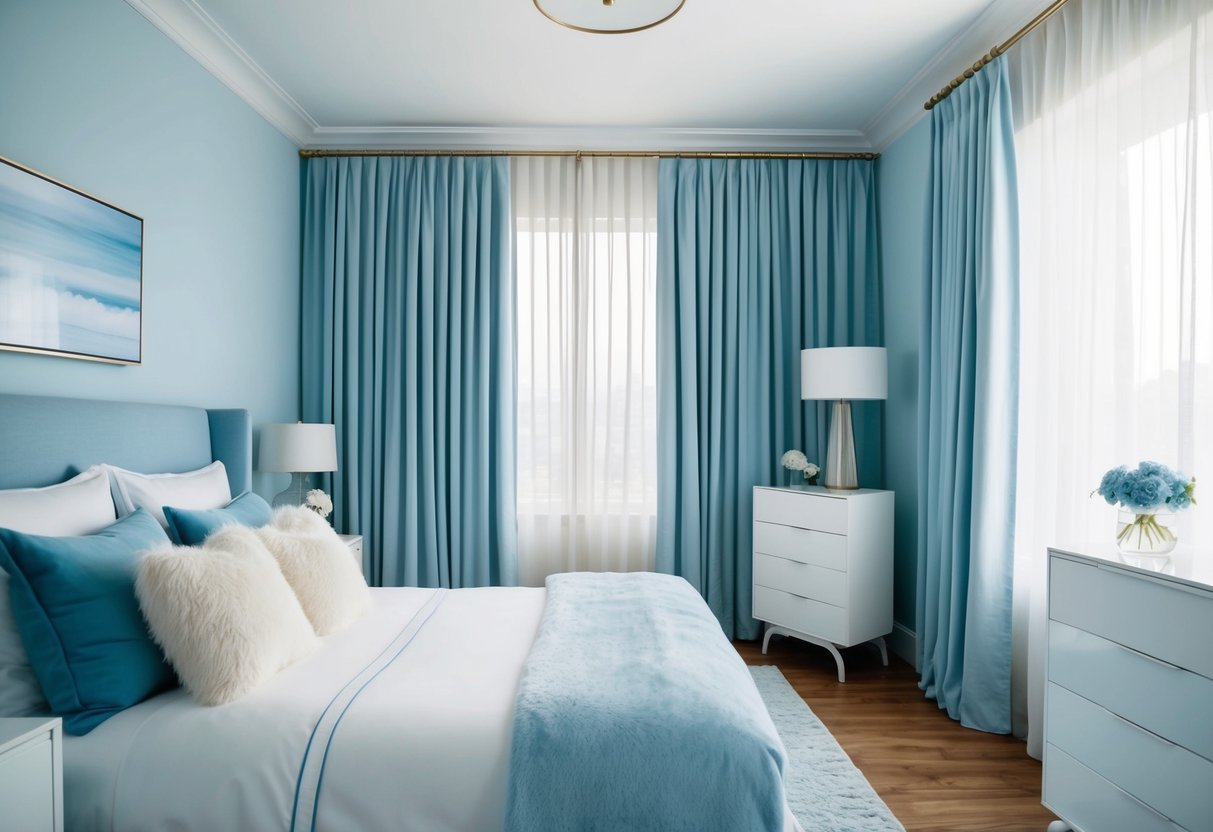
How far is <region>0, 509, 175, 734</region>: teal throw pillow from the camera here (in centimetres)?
147

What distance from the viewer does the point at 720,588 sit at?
12.5ft

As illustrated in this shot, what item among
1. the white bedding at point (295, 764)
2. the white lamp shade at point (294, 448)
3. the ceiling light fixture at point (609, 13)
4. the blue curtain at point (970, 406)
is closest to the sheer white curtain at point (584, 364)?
the white lamp shade at point (294, 448)

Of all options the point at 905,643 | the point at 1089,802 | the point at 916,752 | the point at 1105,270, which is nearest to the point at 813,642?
the point at 905,643

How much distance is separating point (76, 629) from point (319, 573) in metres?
0.64

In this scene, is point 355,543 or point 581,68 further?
point 355,543

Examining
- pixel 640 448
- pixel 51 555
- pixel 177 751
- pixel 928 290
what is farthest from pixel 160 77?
pixel 928 290

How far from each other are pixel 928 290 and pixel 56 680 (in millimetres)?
3430

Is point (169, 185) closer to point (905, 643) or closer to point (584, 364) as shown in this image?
point (584, 364)

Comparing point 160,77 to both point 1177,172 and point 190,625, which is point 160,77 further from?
point 1177,172

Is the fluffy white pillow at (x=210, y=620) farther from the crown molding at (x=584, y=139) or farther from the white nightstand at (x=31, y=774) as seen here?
the crown molding at (x=584, y=139)

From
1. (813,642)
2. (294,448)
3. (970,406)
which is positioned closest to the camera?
(970,406)

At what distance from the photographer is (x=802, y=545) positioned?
334 cm

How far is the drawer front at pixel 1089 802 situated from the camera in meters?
1.62

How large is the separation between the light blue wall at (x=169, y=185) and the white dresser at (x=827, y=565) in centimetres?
271
